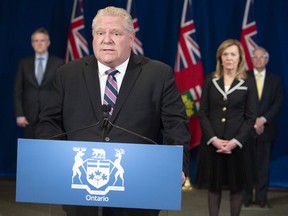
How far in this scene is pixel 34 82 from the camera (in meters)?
6.20

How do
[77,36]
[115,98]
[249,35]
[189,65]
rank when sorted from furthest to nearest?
[77,36] → [189,65] → [249,35] → [115,98]

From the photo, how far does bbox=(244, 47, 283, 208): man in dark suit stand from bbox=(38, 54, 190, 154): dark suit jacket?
3.57 m

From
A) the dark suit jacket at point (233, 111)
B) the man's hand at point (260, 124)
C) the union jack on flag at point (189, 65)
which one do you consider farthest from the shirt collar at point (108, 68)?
the union jack on flag at point (189, 65)

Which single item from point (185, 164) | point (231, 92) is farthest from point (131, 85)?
point (231, 92)

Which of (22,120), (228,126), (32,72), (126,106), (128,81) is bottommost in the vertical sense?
(22,120)

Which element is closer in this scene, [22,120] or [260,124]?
[260,124]

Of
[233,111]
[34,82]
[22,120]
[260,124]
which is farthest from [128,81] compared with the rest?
[22,120]

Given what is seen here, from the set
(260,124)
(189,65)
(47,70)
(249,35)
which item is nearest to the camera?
(260,124)

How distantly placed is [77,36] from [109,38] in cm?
456

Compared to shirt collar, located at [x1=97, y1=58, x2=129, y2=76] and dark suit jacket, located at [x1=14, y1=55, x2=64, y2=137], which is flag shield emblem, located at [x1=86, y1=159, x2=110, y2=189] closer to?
shirt collar, located at [x1=97, y1=58, x2=129, y2=76]

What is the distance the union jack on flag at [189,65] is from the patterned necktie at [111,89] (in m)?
4.26

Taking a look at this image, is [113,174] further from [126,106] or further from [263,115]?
[263,115]

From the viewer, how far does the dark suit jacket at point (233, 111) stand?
178 inches

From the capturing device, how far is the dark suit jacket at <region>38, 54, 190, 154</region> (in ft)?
7.85
